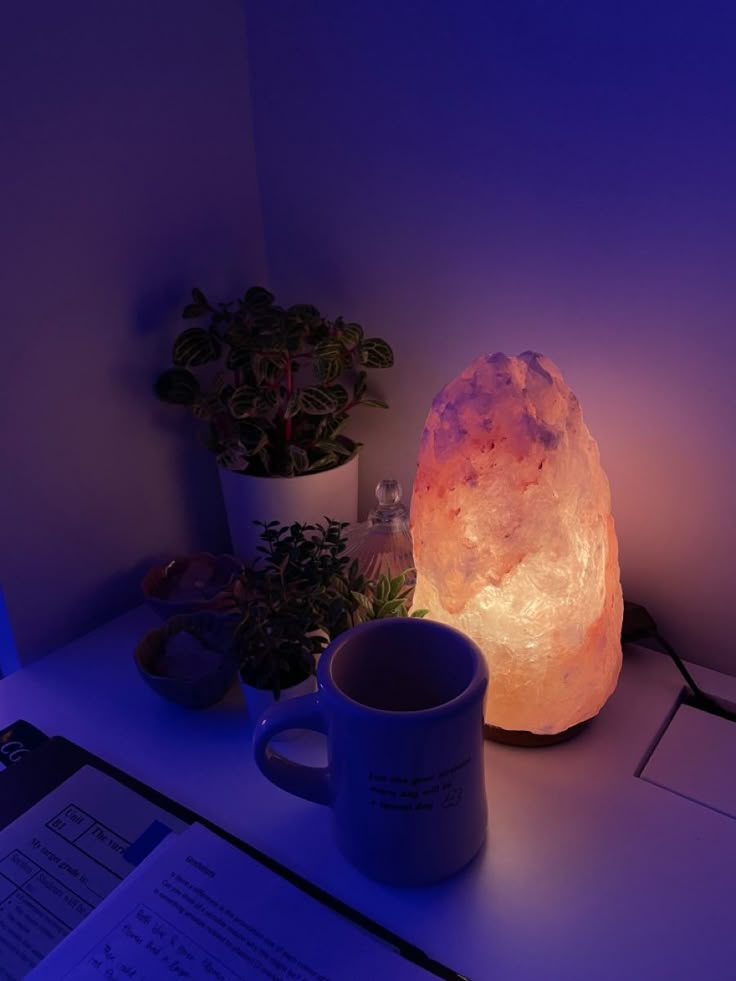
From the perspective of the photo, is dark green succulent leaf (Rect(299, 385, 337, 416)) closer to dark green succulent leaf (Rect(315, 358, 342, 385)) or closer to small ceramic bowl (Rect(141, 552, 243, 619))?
dark green succulent leaf (Rect(315, 358, 342, 385))

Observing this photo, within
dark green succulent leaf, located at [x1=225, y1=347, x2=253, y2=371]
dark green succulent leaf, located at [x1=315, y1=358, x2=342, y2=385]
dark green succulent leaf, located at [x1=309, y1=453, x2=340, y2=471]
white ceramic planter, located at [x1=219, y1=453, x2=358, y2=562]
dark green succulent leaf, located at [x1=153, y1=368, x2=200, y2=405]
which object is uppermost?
dark green succulent leaf, located at [x1=225, y1=347, x2=253, y2=371]

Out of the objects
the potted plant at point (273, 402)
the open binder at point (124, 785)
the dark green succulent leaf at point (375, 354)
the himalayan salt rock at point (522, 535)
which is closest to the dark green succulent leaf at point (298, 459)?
the potted plant at point (273, 402)

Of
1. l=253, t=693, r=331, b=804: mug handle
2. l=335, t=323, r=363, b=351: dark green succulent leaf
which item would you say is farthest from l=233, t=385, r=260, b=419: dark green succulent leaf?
l=253, t=693, r=331, b=804: mug handle

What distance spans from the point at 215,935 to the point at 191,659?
26cm

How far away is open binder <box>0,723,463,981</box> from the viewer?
1.62 feet

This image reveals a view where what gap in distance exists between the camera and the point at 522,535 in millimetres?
561

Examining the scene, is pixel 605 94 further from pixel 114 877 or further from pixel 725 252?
pixel 114 877

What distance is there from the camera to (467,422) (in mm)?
577

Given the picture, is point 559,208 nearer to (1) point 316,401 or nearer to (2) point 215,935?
(1) point 316,401

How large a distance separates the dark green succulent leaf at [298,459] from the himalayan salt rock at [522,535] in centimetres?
22

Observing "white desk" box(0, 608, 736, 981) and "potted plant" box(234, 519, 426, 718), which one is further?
"potted plant" box(234, 519, 426, 718)

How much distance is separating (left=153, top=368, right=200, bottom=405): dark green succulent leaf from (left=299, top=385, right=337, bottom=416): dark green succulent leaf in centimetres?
11

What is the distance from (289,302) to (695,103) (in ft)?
1.61

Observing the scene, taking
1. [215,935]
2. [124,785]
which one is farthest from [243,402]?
[215,935]
